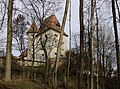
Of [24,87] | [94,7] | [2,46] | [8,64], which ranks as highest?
[94,7]

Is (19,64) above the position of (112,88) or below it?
above

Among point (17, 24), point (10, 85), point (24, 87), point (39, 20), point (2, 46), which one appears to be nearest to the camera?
point (10, 85)

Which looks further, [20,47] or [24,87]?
[20,47]

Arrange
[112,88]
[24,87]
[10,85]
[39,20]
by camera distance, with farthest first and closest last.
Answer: [112,88], [39,20], [24,87], [10,85]

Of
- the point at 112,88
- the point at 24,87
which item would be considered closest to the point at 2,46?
the point at 24,87

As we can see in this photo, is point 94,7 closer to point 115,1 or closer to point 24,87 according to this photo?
point 115,1

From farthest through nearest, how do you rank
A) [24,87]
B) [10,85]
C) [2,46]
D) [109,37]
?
[109,37]
[2,46]
[24,87]
[10,85]

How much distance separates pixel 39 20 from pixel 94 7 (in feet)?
30.4

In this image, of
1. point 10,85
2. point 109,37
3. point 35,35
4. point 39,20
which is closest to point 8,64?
point 10,85

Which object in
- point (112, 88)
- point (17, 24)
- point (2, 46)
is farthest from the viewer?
point (112, 88)

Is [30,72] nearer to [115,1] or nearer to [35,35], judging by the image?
[35,35]

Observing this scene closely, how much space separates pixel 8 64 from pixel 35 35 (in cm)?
1437

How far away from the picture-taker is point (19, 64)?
33.3m

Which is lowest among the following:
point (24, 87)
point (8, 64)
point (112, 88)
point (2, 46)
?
point (112, 88)
